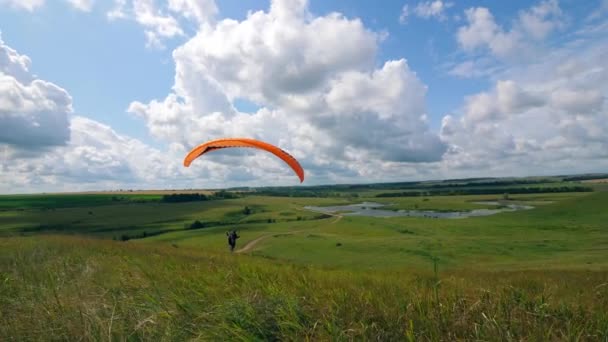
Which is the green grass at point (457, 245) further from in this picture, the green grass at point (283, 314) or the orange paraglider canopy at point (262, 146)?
the green grass at point (283, 314)

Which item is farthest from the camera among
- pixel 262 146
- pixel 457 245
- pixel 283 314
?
pixel 457 245

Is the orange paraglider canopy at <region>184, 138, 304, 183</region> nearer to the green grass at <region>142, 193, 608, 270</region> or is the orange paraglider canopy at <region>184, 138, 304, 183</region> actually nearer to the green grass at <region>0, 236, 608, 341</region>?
the green grass at <region>0, 236, 608, 341</region>

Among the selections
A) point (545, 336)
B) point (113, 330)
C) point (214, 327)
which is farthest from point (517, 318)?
point (113, 330)

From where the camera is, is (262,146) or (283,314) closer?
(283,314)

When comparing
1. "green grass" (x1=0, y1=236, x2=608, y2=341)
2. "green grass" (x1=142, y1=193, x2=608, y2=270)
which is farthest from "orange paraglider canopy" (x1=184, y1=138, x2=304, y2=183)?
"green grass" (x1=142, y1=193, x2=608, y2=270)

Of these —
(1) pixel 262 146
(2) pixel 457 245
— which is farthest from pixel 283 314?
(2) pixel 457 245

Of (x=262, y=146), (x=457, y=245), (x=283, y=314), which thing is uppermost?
(x=262, y=146)

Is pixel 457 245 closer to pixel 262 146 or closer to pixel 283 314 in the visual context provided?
pixel 262 146

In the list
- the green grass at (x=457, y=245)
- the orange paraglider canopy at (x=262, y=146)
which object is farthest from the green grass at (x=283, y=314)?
the green grass at (x=457, y=245)

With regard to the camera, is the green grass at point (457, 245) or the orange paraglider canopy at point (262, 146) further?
the green grass at point (457, 245)

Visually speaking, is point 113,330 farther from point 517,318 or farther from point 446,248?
point 446,248

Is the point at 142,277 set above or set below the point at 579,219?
above
